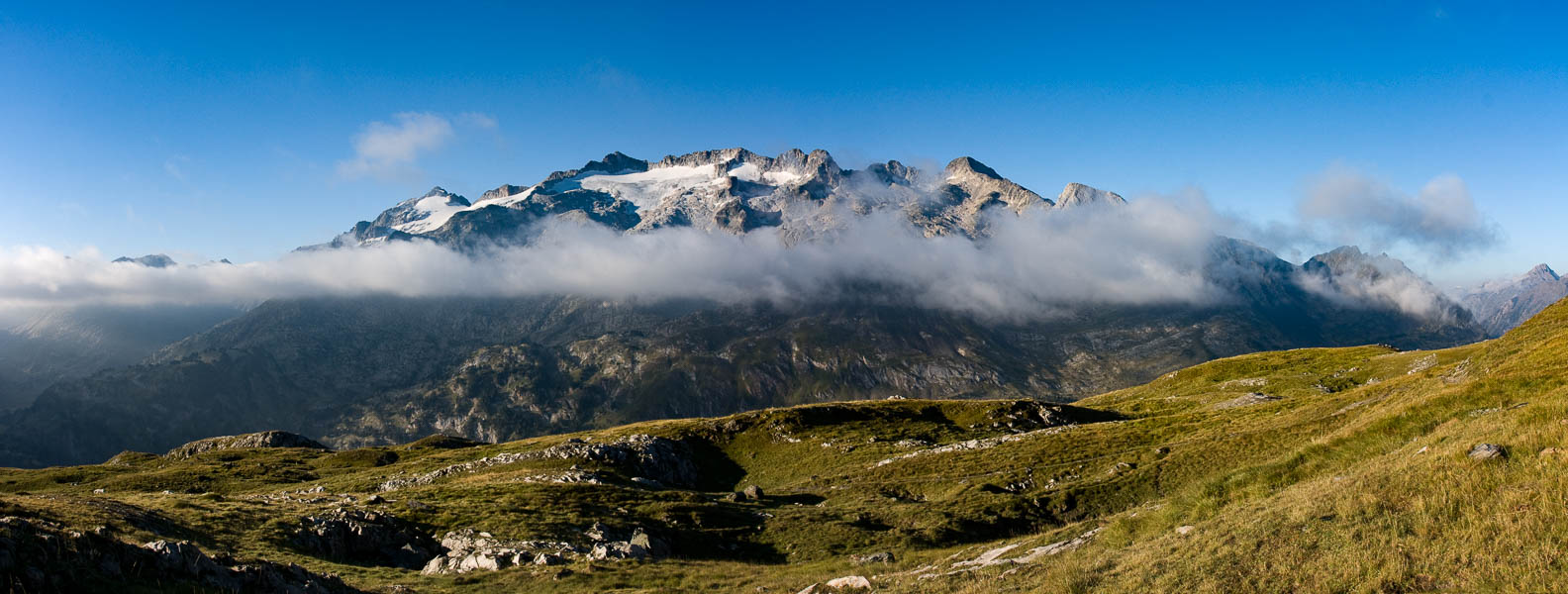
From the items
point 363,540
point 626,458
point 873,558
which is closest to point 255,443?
point 626,458

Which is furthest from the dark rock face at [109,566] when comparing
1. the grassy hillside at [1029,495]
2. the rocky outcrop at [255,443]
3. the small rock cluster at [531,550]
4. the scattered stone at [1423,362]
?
the rocky outcrop at [255,443]

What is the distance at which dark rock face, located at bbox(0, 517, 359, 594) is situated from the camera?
18.1m

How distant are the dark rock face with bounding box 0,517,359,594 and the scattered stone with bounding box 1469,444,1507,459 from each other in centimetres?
3595

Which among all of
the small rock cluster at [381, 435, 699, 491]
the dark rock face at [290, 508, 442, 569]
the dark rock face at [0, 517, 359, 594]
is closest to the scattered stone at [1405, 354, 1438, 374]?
the small rock cluster at [381, 435, 699, 491]

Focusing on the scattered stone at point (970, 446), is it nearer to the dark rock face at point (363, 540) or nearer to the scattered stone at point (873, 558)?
the scattered stone at point (873, 558)

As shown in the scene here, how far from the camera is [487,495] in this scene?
60.1 m

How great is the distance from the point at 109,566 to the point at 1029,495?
52.9 meters

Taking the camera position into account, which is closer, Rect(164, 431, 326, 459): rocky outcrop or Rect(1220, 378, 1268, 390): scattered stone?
Rect(1220, 378, 1268, 390): scattered stone

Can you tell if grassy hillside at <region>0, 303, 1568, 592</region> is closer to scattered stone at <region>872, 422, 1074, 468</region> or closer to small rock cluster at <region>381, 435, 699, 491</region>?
scattered stone at <region>872, 422, 1074, 468</region>

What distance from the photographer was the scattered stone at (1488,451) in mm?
17641

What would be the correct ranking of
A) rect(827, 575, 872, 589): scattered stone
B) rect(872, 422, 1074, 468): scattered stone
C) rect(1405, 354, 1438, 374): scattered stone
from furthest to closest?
rect(1405, 354, 1438, 374): scattered stone → rect(872, 422, 1074, 468): scattered stone → rect(827, 575, 872, 589): scattered stone

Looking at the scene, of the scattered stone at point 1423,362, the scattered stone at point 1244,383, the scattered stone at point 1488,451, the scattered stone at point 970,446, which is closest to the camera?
the scattered stone at point 1488,451

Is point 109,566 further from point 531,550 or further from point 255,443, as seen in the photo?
point 255,443

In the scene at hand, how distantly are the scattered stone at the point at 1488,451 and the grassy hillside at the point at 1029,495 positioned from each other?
0.22 metres
